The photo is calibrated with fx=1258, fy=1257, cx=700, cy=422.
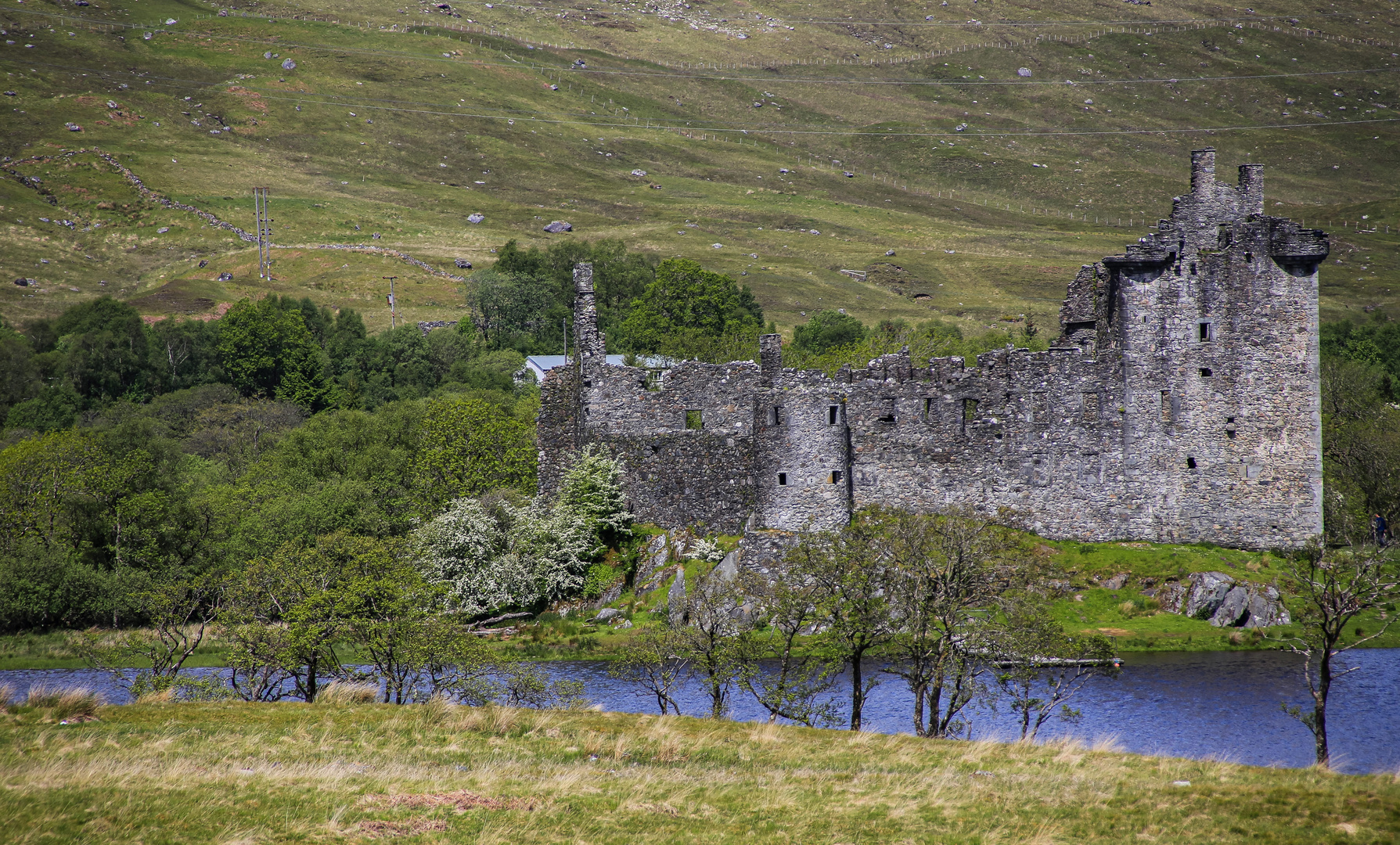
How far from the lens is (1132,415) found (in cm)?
5422

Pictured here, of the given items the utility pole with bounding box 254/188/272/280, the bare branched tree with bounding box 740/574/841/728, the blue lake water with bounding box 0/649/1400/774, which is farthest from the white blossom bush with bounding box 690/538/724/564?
the utility pole with bounding box 254/188/272/280

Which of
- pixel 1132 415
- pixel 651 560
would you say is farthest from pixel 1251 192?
pixel 651 560

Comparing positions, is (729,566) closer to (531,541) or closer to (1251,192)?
(531,541)

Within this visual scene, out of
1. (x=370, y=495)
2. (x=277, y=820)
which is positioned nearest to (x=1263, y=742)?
(x=277, y=820)

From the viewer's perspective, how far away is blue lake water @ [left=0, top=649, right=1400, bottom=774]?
37438 millimetres

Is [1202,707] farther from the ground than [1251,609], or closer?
closer

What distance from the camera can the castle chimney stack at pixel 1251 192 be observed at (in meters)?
54.2

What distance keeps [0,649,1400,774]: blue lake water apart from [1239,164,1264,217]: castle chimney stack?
19.0 metres

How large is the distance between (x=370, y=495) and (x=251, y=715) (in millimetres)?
35452

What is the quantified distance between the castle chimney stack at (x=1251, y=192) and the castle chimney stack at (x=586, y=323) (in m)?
28.4

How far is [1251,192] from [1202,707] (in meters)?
24.0

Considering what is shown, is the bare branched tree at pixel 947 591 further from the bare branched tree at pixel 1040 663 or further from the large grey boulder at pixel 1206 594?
the large grey boulder at pixel 1206 594

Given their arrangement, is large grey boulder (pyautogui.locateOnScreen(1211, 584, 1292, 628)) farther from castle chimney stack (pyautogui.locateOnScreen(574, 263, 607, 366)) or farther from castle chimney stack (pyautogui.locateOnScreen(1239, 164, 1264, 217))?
castle chimney stack (pyautogui.locateOnScreen(574, 263, 607, 366))

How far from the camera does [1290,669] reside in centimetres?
4597
